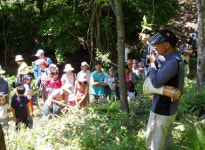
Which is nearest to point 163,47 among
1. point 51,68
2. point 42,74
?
point 51,68

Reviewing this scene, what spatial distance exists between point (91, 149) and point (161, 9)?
1078 cm

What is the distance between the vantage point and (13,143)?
3896mm

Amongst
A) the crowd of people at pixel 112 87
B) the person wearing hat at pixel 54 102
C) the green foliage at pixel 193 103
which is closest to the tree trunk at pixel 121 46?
the crowd of people at pixel 112 87

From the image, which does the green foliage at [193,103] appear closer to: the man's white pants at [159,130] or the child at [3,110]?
the man's white pants at [159,130]

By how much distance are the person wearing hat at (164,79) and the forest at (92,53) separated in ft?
1.34

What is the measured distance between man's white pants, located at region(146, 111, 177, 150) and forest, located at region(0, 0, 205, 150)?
308 mm

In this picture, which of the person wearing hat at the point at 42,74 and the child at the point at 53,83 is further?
the person wearing hat at the point at 42,74

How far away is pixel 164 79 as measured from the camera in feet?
9.06

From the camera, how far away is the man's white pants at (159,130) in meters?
2.91

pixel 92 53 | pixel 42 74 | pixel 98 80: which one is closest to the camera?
pixel 98 80

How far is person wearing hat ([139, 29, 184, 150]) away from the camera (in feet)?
9.09

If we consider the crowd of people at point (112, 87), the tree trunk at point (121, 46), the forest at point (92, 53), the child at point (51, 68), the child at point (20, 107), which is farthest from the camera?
the child at point (51, 68)

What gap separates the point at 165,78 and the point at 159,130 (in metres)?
0.71

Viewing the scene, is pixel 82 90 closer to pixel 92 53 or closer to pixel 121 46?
pixel 121 46
